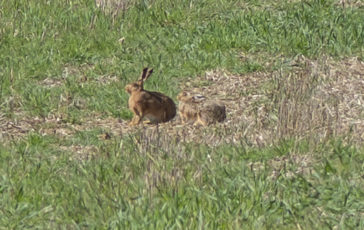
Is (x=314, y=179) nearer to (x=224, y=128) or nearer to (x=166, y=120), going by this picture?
(x=224, y=128)

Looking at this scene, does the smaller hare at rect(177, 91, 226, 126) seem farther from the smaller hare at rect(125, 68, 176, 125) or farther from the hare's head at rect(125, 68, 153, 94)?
the hare's head at rect(125, 68, 153, 94)

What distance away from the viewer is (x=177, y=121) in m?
9.37

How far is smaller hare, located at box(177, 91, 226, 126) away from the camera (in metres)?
8.87

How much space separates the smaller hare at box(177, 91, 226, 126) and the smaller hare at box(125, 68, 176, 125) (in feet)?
0.56

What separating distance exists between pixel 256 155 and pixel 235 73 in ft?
10.6

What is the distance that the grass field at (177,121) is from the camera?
586 centimetres

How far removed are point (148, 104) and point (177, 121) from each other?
47 centimetres

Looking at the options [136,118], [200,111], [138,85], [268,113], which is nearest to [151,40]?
[138,85]

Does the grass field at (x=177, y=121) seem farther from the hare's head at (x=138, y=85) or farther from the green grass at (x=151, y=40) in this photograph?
the hare's head at (x=138, y=85)

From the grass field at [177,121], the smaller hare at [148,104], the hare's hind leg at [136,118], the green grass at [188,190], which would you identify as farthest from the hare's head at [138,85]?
the green grass at [188,190]

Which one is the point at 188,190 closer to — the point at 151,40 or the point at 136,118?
the point at 136,118

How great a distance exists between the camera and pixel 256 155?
707 cm

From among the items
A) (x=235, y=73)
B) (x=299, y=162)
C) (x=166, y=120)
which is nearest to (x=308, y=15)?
(x=235, y=73)

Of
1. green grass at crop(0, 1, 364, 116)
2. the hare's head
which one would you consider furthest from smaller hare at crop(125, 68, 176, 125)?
green grass at crop(0, 1, 364, 116)
